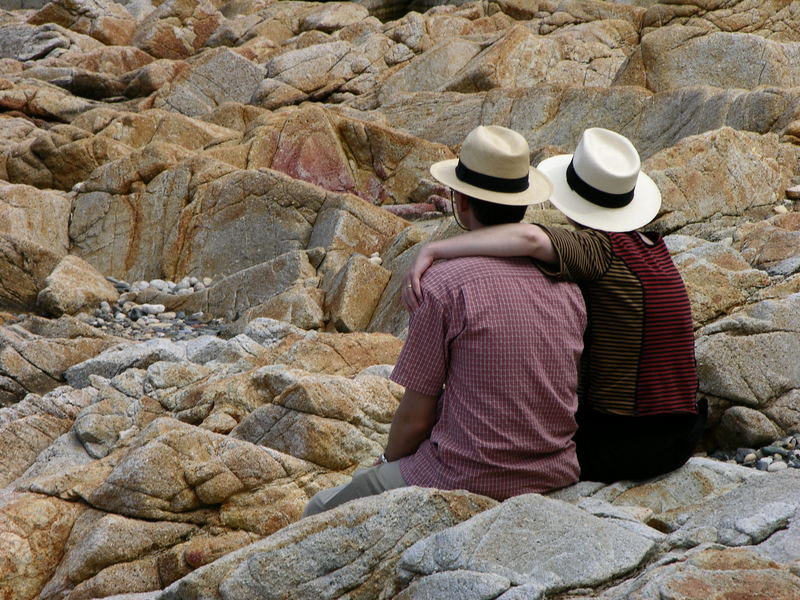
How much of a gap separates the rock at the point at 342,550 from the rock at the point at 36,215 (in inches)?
701

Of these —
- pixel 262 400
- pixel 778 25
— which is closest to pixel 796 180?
pixel 262 400

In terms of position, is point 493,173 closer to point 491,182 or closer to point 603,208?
point 491,182

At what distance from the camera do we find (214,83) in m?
34.7

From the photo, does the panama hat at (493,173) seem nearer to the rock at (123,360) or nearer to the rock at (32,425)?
the rock at (32,425)

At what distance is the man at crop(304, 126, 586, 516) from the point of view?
438cm

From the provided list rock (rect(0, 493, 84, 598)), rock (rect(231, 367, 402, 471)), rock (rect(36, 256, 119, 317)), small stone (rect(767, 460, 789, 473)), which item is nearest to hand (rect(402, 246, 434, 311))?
rock (rect(231, 367, 402, 471))

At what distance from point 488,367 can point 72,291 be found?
46.0ft

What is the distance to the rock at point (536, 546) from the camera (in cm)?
368

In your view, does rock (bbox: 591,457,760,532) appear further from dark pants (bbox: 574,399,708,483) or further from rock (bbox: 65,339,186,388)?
rock (bbox: 65,339,186,388)

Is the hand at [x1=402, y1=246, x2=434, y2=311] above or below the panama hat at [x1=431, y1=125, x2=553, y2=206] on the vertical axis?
below

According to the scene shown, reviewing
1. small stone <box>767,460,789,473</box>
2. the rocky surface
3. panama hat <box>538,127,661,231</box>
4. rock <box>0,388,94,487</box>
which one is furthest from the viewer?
Answer: rock <box>0,388,94,487</box>

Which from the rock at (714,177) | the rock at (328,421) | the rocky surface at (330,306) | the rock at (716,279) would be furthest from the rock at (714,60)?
the rock at (328,421)

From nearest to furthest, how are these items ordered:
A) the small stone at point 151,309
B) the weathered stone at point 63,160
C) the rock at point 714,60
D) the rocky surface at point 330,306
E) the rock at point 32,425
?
the rocky surface at point 330,306 < the rock at point 32,425 < the small stone at point 151,309 < the rock at point 714,60 < the weathered stone at point 63,160

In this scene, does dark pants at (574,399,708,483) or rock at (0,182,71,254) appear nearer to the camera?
dark pants at (574,399,708,483)
